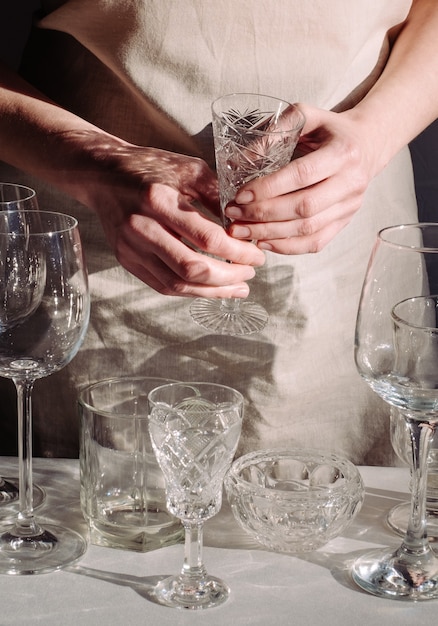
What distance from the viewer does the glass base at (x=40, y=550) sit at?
789 millimetres

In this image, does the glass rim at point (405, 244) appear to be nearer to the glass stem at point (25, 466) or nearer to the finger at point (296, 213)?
the finger at point (296, 213)

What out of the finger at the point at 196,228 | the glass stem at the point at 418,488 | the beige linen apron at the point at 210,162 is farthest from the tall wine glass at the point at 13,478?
the glass stem at the point at 418,488

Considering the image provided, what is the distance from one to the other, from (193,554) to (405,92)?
60cm

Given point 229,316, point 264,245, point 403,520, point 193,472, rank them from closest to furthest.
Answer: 1. point 193,472
2. point 403,520
3. point 264,245
4. point 229,316

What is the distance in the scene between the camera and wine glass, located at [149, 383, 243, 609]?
2.47ft

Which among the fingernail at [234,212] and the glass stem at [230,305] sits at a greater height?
the fingernail at [234,212]

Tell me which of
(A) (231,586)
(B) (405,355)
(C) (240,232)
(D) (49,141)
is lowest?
(A) (231,586)

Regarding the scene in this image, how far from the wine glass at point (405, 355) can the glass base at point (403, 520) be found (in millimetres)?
73

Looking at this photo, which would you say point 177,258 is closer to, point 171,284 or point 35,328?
point 171,284

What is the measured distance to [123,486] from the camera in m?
0.85

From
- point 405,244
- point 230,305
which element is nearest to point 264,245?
point 230,305

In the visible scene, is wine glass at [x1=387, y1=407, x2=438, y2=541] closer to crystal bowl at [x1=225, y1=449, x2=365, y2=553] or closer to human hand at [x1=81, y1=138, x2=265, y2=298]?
crystal bowl at [x1=225, y1=449, x2=365, y2=553]

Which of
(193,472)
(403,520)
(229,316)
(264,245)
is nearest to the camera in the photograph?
(193,472)

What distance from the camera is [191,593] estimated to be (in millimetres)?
754
